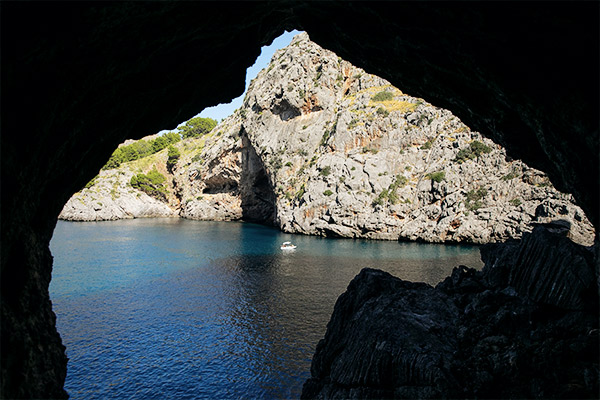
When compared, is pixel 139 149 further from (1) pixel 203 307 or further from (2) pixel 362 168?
(1) pixel 203 307

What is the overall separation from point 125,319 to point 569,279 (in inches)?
1431

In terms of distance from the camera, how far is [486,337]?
1591cm

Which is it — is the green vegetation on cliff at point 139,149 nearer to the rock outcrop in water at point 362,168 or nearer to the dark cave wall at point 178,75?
the rock outcrop in water at point 362,168

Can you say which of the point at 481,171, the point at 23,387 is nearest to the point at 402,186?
the point at 481,171

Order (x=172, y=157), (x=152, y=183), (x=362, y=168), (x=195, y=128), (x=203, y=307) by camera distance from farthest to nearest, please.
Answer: (x=195, y=128), (x=172, y=157), (x=152, y=183), (x=362, y=168), (x=203, y=307)

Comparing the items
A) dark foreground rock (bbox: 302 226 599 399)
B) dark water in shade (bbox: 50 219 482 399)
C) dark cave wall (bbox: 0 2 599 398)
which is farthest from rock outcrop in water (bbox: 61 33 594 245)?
dark cave wall (bbox: 0 2 599 398)

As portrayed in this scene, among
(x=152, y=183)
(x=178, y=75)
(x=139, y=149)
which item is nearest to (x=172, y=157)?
(x=152, y=183)

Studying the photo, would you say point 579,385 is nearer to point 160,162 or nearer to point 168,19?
point 168,19

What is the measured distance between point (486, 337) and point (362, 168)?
75.0 m

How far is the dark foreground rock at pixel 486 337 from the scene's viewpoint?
13375 millimetres

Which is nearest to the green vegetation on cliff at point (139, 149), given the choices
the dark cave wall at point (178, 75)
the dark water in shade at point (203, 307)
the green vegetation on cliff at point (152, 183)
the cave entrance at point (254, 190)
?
the green vegetation on cliff at point (152, 183)

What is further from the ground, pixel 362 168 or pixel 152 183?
pixel 362 168

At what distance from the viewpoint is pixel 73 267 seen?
177 ft

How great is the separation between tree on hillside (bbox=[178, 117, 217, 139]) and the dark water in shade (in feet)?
375
